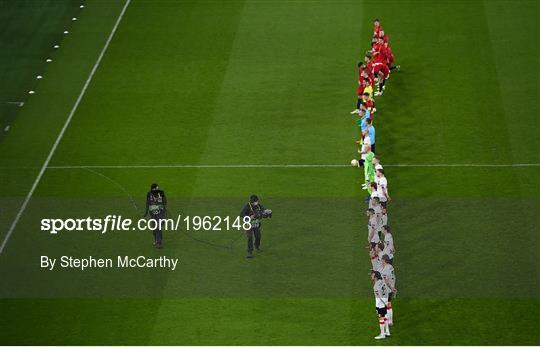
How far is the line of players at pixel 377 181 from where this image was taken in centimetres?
2609

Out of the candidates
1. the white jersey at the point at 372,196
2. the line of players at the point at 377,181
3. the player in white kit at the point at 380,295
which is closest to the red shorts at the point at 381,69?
the line of players at the point at 377,181

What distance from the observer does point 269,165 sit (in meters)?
34.1

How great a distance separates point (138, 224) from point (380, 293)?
8.03m

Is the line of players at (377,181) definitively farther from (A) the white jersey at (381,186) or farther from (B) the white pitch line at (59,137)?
(B) the white pitch line at (59,137)

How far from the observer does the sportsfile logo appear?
3102 centimetres

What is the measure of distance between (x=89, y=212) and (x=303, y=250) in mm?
5926

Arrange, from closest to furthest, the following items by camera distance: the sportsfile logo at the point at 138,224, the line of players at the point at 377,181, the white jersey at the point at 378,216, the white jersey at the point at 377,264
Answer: the line of players at the point at 377,181, the white jersey at the point at 377,264, the white jersey at the point at 378,216, the sportsfile logo at the point at 138,224

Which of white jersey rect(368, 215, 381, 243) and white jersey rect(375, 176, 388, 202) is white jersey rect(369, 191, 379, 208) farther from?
white jersey rect(368, 215, 381, 243)

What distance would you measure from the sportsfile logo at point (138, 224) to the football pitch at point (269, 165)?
0.29 meters

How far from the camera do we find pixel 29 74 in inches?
1580

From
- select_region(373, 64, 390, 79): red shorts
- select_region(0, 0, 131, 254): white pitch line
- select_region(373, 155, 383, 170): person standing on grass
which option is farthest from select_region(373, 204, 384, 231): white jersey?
select_region(0, 0, 131, 254): white pitch line

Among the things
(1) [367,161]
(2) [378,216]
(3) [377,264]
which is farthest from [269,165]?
(3) [377,264]

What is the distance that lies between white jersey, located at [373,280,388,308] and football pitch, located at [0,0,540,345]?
0.94m

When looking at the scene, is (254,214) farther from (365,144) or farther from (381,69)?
(381,69)
